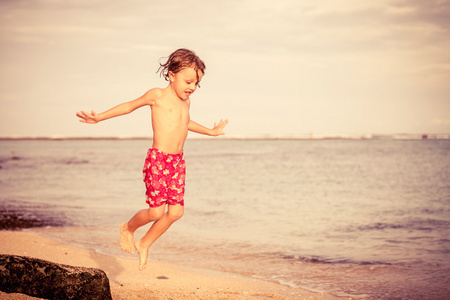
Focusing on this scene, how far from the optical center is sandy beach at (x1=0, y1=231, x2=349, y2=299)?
6.08 meters

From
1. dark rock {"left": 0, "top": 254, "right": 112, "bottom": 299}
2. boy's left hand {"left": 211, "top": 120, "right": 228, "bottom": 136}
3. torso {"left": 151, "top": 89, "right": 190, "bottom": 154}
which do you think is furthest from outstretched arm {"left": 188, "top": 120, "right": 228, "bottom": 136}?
dark rock {"left": 0, "top": 254, "right": 112, "bottom": 299}

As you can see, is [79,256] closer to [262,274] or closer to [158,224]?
[262,274]

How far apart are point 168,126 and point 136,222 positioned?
3.76 feet

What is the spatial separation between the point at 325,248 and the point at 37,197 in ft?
40.6

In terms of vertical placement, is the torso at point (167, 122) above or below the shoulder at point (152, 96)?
below

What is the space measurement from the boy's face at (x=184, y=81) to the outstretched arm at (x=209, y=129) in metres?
0.48

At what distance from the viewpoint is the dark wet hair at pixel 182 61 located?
4.73m

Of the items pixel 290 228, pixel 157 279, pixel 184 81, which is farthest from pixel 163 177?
pixel 290 228

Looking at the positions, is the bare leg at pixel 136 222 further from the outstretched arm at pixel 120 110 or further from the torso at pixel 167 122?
the outstretched arm at pixel 120 110

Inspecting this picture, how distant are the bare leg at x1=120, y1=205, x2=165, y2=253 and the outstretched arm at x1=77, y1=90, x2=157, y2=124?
1.02 meters

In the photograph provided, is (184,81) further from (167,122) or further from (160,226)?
(160,226)

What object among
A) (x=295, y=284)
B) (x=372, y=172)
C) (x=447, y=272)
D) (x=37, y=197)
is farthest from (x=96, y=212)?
(x=372, y=172)

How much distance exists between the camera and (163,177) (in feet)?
15.7

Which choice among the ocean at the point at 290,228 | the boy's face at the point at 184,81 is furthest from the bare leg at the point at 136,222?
the ocean at the point at 290,228
